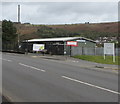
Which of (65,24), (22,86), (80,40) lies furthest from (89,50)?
(65,24)

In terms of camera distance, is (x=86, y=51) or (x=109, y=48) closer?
(x=109, y=48)

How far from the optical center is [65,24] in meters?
132

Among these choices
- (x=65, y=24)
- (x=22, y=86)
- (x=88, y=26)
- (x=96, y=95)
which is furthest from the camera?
(x=65, y=24)

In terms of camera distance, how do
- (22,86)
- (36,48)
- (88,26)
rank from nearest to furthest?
(22,86) → (36,48) → (88,26)

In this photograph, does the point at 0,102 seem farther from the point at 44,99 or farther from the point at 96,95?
the point at 96,95

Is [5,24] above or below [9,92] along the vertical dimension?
above

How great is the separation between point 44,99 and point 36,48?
113ft

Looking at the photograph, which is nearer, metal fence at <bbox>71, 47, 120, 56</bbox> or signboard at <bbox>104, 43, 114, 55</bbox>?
signboard at <bbox>104, 43, 114, 55</bbox>

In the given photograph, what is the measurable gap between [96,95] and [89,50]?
36.3m

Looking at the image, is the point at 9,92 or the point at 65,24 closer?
the point at 9,92

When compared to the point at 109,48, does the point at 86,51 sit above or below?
below

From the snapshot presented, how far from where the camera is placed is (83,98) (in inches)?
311

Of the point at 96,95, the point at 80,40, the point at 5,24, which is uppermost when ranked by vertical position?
the point at 5,24

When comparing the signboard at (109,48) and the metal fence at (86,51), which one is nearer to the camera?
the signboard at (109,48)
